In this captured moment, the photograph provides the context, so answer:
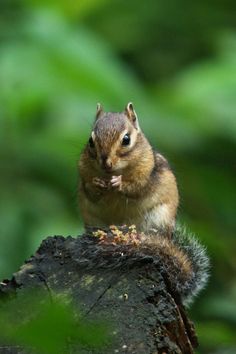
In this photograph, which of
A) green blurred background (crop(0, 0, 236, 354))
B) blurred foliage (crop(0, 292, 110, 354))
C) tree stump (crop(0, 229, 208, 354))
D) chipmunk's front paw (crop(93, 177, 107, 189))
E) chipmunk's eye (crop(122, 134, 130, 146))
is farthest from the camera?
green blurred background (crop(0, 0, 236, 354))

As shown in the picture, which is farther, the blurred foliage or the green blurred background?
the green blurred background

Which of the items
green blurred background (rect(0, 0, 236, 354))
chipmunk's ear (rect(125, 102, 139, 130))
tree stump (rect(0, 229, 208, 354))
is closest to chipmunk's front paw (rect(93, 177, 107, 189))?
chipmunk's ear (rect(125, 102, 139, 130))

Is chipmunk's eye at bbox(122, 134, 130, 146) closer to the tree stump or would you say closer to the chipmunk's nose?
the chipmunk's nose

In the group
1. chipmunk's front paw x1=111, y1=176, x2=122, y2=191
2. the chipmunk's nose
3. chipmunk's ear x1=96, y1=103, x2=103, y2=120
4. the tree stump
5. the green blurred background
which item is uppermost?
the green blurred background

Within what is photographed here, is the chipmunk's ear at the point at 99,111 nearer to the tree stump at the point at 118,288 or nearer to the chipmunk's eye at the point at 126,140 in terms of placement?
the chipmunk's eye at the point at 126,140

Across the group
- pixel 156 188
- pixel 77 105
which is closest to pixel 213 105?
pixel 77 105

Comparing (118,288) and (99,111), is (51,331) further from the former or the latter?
(99,111)

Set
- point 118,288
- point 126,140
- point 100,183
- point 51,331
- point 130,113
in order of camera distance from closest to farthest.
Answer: point 51,331 < point 118,288 < point 100,183 < point 126,140 < point 130,113

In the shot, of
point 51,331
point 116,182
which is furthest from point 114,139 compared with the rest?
point 51,331

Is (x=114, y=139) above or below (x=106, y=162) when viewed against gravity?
above
